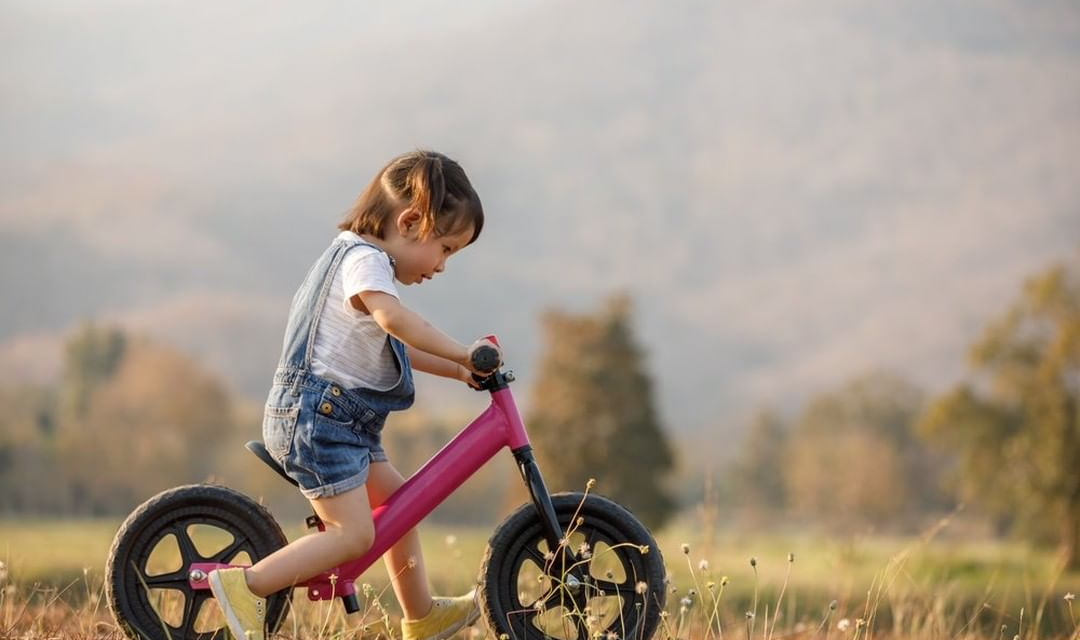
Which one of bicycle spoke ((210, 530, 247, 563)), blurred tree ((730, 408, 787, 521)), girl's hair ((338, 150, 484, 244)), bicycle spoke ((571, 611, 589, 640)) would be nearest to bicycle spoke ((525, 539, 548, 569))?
bicycle spoke ((571, 611, 589, 640))

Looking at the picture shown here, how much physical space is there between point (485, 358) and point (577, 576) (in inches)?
37.0

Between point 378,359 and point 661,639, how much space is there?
5.75 ft

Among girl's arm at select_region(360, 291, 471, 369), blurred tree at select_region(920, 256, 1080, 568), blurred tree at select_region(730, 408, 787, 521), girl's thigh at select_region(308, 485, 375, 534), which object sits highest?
blurred tree at select_region(730, 408, 787, 521)

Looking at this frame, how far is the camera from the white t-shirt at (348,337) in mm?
4699

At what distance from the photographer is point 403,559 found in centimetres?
520

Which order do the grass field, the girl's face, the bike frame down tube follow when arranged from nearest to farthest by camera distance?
→ 1. the girl's face
2. the bike frame down tube
3. the grass field

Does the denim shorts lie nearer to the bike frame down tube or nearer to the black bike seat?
the black bike seat

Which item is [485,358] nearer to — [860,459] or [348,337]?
[348,337]

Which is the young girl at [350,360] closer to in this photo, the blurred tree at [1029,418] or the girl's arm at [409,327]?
the girl's arm at [409,327]

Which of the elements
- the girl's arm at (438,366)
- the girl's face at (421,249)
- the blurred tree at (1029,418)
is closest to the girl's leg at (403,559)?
the girl's arm at (438,366)

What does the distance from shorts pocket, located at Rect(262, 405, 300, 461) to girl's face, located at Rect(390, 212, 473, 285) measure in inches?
26.1

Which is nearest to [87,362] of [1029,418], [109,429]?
[109,429]

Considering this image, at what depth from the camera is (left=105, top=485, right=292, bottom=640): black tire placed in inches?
190

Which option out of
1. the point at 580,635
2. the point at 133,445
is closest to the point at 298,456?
the point at 580,635
